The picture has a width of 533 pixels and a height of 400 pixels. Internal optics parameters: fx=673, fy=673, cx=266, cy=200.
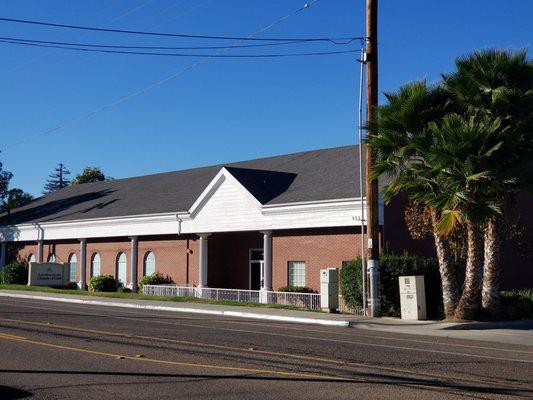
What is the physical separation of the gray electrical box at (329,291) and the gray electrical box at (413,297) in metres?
3.27

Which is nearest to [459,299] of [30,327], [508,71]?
[508,71]

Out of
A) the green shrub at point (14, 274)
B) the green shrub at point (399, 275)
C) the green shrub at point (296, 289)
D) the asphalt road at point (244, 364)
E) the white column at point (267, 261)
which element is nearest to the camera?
the asphalt road at point (244, 364)

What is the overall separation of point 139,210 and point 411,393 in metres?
31.1

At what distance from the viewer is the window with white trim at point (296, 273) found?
29.8 meters

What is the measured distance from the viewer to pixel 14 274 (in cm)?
4431

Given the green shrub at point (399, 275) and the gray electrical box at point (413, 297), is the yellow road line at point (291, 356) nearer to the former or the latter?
the gray electrical box at point (413, 297)

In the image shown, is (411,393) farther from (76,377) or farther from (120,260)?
(120,260)

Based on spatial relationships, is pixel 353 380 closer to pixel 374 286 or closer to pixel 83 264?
pixel 374 286

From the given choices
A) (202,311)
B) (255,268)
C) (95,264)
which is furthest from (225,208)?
(95,264)

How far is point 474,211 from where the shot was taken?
18.4m

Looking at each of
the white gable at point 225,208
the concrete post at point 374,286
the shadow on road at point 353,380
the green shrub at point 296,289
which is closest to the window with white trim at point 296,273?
the green shrub at point 296,289

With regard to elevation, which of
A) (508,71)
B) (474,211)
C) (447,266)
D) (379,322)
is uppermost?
(508,71)

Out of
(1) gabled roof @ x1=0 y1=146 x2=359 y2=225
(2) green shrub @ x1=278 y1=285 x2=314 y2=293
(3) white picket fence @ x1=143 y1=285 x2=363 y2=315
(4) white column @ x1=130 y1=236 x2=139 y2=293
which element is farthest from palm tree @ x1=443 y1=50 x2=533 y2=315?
(4) white column @ x1=130 y1=236 x2=139 y2=293

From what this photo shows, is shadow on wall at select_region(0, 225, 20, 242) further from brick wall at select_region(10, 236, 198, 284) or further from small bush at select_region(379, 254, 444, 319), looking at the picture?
small bush at select_region(379, 254, 444, 319)
